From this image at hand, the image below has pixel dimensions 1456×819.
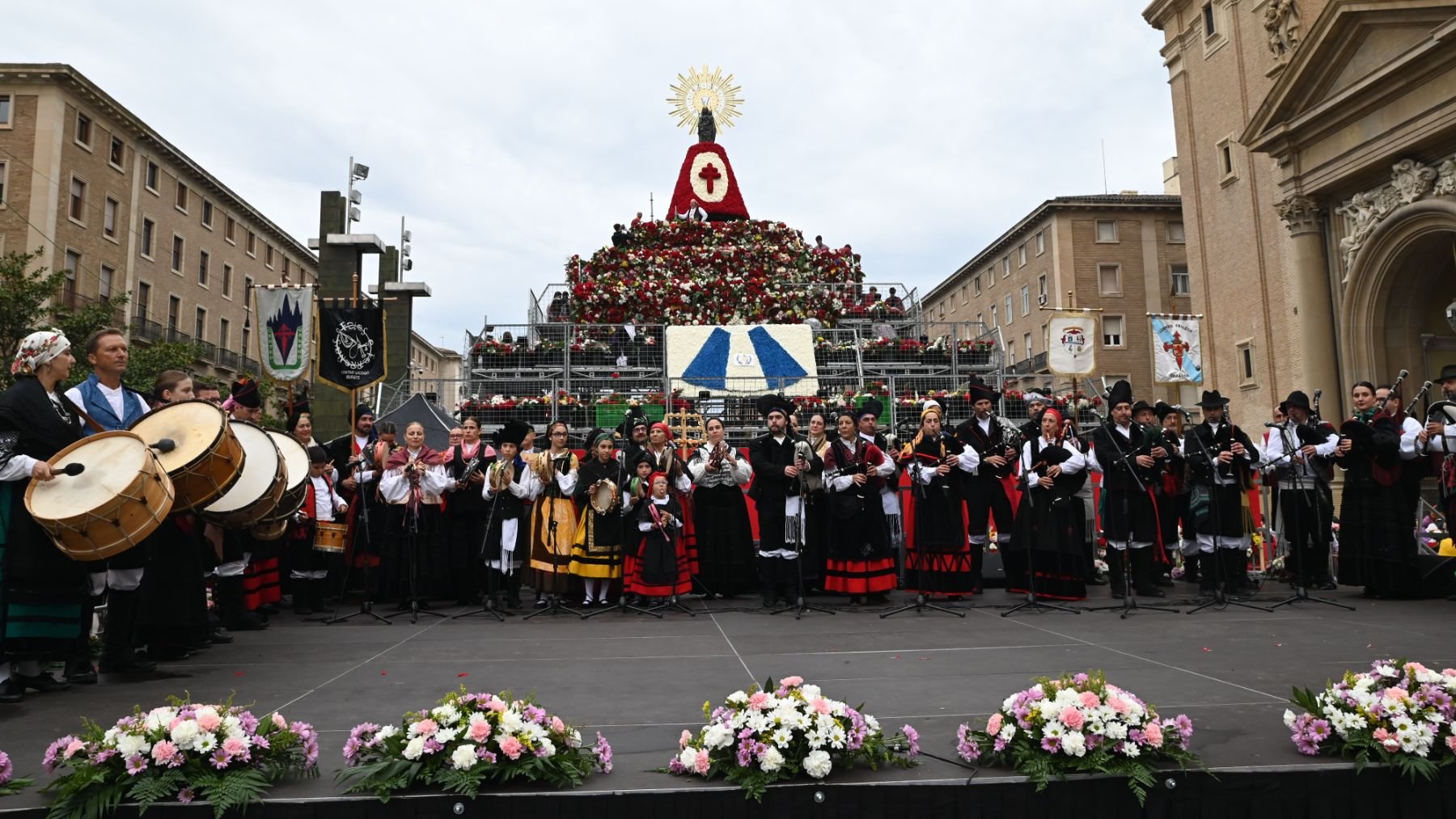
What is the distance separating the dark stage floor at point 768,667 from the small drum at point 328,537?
791 mm

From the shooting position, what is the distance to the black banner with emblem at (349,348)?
12125 mm

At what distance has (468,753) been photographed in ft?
11.4

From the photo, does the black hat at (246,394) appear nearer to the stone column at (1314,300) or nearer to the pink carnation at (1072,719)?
the pink carnation at (1072,719)

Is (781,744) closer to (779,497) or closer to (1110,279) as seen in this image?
(779,497)

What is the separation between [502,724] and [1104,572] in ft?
34.3

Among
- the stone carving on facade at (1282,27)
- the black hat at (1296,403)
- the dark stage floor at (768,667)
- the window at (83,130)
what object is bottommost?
the dark stage floor at (768,667)

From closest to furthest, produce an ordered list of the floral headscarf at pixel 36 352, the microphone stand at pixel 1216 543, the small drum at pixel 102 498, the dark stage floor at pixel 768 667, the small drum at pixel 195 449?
the dark stage floor at pixel 768 667 < the small drum at pixel 102 498 < the floral headscarf at pixel 36 352 < the small drum at pixel 195 449 < the microphone stand at pixel 1216 543

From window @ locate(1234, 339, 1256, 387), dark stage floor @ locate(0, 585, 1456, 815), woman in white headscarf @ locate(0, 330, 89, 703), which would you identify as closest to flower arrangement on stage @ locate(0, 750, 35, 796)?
dark stage floor @ locate(0, 585, 1456, 815)

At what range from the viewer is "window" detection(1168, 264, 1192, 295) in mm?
46406

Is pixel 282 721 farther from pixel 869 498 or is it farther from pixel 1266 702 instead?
pixel 869 498

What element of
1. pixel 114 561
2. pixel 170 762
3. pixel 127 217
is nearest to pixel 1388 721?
pixel 170 762

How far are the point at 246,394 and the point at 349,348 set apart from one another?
4120 mm

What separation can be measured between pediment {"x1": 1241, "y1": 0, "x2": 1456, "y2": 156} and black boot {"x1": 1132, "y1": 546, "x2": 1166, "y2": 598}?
461 inches

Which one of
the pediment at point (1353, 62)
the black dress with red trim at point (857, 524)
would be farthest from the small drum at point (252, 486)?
the pediment at point (1353, 62)
